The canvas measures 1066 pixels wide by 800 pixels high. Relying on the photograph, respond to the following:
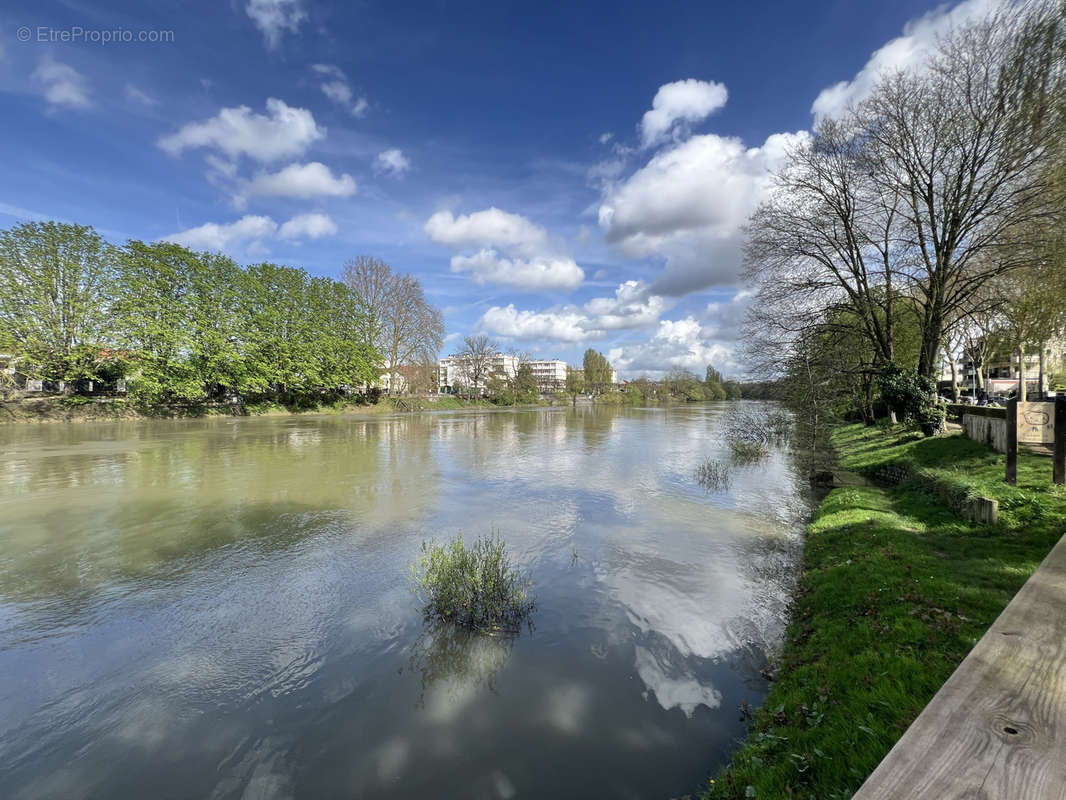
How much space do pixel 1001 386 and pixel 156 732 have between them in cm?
8499

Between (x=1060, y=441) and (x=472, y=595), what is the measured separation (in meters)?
10.8

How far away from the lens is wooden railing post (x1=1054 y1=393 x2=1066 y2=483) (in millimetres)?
8406

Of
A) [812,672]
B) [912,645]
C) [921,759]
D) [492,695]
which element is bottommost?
[492,695]

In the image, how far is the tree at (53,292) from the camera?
34.7m

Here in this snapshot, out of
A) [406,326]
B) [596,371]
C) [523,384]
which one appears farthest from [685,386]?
[406,326]

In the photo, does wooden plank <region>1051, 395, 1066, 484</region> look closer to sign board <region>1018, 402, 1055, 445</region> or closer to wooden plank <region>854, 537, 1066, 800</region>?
sign board <region>1018, 402, 1055, 445</region>

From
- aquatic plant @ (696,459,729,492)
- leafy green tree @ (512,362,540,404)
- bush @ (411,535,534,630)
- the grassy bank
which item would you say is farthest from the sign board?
leafy green tree @ (512,362,540,404)

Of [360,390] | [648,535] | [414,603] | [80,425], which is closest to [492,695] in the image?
[414,603]

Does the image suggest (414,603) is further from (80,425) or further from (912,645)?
(80,425)

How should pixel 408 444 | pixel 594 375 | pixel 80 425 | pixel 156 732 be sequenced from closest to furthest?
pixel 156 732
pixel 408 444
pixel 80 425
pixel 594 375

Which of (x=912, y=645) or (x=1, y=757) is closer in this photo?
(x=1, y=757)

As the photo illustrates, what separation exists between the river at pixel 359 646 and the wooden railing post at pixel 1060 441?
15.0 feet

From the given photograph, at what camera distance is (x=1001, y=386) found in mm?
60062

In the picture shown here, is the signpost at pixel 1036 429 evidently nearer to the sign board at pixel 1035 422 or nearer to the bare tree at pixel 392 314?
the sign board at pixel 1035 422
